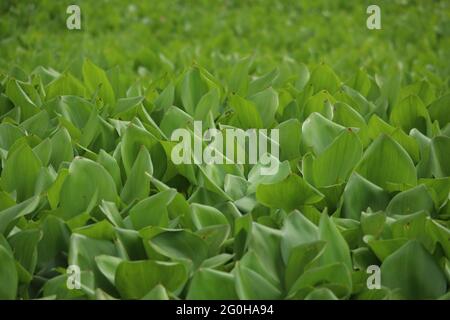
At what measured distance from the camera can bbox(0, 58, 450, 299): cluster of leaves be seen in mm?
1994

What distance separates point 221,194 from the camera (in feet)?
7.89

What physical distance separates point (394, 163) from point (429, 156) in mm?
214

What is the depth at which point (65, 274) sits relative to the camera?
2.04 m

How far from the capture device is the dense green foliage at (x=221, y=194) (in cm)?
201

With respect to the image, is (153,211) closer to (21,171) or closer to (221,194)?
(221,194)

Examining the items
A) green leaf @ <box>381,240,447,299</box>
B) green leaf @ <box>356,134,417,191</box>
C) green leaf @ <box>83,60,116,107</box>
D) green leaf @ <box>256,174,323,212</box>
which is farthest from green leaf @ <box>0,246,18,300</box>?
green leaf @ <box>83,60,116,107</box>

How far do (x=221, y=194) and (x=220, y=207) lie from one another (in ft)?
0.17

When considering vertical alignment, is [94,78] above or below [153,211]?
above

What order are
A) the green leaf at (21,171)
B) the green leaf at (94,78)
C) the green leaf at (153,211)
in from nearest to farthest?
the green leaf at (153,211)
the green leaf at (21,171)
the green leaf at (94,78)

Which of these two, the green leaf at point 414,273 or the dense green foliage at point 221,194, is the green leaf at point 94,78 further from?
the green leaf at point 414,273

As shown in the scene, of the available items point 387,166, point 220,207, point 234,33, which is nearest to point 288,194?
point 220,207

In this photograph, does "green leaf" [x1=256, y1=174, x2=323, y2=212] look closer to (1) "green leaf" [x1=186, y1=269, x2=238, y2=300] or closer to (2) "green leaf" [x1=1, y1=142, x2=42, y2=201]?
(1) "green leaf" [x1=186, y1=269, x2=238, y2=300]

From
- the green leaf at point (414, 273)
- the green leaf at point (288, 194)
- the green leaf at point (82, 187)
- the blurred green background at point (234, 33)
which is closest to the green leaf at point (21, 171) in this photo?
the green leaf at point (82, 187)
